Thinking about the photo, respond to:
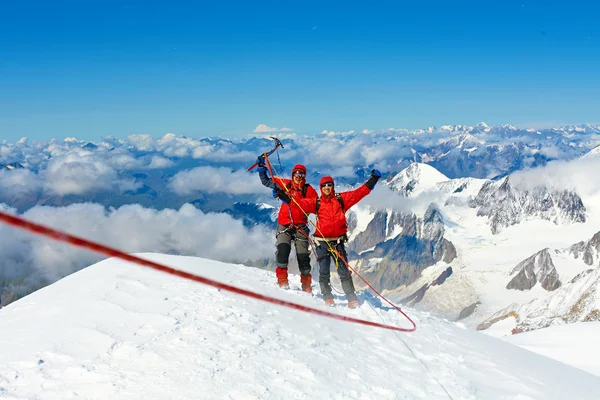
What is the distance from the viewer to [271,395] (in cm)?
638

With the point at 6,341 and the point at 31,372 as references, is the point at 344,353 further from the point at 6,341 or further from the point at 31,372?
the point at 6,341

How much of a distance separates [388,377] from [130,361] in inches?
188

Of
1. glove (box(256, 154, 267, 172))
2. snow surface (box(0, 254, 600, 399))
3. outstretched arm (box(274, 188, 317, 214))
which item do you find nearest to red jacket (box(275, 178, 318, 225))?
outstretched arm (box(274, 188, 317, 214))

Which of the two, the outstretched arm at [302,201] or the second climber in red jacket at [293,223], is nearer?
the outstretched arm at [302,201]

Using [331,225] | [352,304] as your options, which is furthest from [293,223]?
[352,304]

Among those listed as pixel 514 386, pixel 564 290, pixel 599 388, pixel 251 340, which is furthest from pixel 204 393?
pixel 564 290

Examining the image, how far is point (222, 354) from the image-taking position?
750cm

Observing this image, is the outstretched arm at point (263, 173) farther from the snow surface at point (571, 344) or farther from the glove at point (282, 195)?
the snow surface at point (571, 344)

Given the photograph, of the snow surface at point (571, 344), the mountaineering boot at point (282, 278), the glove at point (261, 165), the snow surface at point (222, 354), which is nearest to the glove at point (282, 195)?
the glove at point (261, 165)

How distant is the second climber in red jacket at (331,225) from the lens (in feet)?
40.1

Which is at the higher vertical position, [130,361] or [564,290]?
[130,361]

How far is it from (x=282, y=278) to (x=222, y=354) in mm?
6937

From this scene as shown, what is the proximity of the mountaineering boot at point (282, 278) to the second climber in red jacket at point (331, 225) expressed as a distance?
1.80 m

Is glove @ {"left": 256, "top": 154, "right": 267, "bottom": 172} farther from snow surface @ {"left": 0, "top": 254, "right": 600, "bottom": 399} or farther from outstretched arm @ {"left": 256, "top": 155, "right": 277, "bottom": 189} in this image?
snow surface @ {"left": 0, "top": 254, "right": 600, "bottom": 399}
